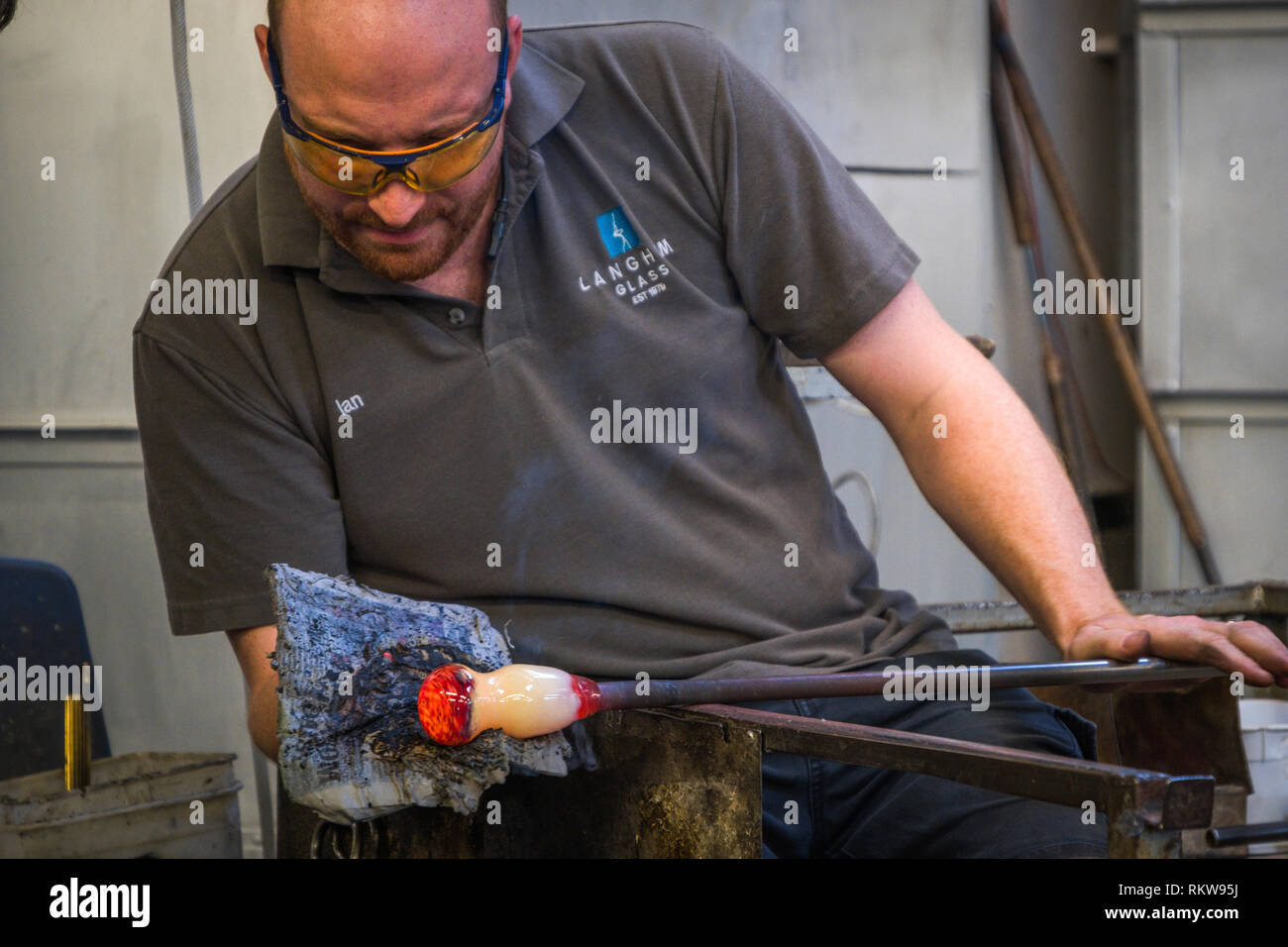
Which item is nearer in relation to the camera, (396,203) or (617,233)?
(396,203)

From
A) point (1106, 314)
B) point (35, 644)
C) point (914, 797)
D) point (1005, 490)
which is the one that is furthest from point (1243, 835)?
point (1106, 314)

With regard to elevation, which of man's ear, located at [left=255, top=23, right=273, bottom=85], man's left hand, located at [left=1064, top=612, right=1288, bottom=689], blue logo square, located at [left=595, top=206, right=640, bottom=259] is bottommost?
man's left hand, located at [left=1064, top=612, right=1288, bottom=689]

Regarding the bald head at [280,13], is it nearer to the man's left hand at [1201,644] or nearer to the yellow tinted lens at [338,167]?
the yellow tinted lens at [338,167]

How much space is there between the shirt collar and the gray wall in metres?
1.02

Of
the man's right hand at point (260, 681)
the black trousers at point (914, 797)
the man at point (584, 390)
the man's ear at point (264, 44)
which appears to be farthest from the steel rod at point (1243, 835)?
the man's ear at point (264, 44)

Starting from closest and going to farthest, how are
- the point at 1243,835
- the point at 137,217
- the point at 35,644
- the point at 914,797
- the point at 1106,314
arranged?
the point at 1243,835 < the point at 914,797 < the point at 35,644 < the point at 137,217 < the point at 1106,314

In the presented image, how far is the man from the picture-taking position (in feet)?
3.51

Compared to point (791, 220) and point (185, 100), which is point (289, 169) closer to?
point (791, 220)

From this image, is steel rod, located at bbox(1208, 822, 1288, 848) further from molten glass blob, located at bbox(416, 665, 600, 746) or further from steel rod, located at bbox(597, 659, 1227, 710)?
molten glass blob, located at bbox(416, 665, 600, 746)

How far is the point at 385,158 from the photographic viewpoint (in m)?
1.01

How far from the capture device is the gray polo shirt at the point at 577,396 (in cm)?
109

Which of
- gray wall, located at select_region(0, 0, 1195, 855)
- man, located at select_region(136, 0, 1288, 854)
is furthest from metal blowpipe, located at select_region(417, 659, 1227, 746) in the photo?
gray wall, located at select_region(0, 0, 1195, 855)

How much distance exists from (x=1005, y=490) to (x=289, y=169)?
2.27 feet
